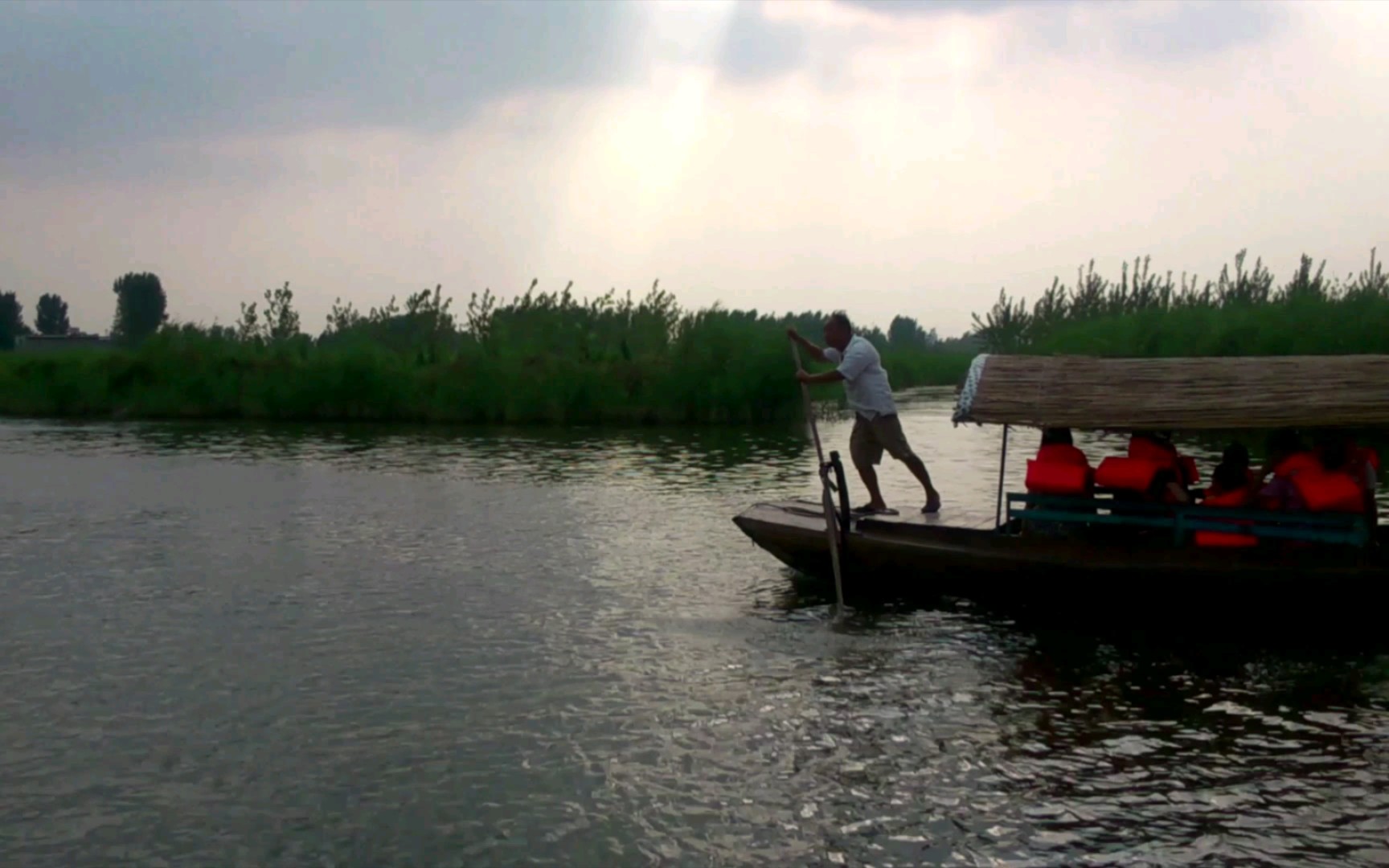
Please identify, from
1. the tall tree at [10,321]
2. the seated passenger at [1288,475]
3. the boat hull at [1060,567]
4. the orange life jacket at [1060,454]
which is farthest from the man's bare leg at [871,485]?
the tall tree at [10,321]

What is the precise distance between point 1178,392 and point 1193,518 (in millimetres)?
817

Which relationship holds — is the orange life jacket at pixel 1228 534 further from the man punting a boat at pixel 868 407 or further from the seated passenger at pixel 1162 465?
the man punting a boat at pixel 868 407

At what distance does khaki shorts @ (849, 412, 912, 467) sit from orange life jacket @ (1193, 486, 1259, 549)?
2304 millimetres

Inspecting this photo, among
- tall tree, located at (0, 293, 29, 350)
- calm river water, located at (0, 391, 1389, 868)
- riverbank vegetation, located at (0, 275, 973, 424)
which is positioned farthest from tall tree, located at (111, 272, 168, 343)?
calm river water, located at (0, 391, 1389, 868)

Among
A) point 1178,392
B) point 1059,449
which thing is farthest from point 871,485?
point 1178,392

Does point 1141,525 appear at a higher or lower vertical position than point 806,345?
lower

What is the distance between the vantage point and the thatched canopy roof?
27.1 ft

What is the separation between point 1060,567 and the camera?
8.70 m

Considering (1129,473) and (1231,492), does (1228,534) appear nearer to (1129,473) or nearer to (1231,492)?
(1231,492)

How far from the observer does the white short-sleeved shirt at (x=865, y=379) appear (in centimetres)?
1021

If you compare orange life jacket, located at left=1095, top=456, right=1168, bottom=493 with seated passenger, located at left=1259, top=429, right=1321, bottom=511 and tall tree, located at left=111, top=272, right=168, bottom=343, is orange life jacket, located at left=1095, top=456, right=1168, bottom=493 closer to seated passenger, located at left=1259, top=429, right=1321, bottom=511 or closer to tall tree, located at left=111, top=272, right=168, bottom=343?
seated passenger, located at left=1259, top=429, right=1321, bottom=511

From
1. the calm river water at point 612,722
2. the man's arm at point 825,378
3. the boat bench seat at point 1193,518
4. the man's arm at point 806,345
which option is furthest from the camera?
the man's arm at point 825,378

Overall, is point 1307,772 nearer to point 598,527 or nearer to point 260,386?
point 598,527

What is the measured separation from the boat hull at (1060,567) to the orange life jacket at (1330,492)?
289 mm
